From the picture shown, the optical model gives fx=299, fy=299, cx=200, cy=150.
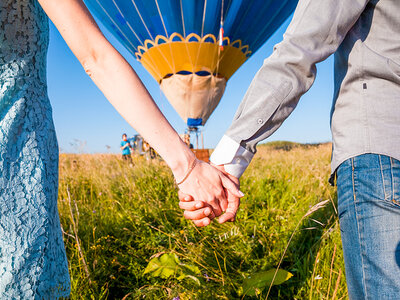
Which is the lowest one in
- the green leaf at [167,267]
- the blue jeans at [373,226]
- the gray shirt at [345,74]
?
the green leaf at [167,267]

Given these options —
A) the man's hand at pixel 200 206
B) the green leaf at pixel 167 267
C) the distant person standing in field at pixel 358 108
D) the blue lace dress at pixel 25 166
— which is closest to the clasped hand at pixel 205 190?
the man's hand at pixel 200 206

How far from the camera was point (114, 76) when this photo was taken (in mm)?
1044

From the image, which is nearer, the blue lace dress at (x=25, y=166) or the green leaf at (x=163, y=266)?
the blue lace dress at (x=25, y=166)

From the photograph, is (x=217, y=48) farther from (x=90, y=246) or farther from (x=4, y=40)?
(x=4, y=40)

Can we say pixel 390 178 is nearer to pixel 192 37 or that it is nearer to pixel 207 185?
pixel 207 185

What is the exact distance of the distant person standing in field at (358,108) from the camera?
912mm

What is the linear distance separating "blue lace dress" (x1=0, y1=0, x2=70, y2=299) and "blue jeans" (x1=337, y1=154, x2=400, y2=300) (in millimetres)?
1031

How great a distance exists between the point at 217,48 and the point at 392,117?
8.76 m

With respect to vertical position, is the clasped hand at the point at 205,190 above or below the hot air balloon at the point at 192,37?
below

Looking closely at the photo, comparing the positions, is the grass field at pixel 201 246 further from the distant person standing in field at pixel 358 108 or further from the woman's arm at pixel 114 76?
the woman's arm at pixel 114 76

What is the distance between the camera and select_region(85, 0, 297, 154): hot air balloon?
8133 millimetres

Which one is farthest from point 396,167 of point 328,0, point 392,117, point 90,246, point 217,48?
point 217,48

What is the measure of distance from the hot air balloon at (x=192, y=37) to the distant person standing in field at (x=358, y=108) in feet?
24.0

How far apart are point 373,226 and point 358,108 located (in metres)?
0.39
